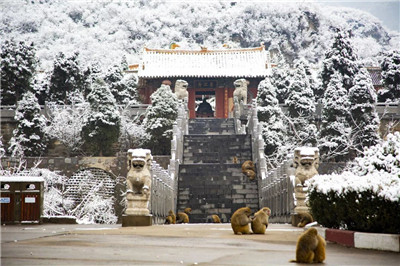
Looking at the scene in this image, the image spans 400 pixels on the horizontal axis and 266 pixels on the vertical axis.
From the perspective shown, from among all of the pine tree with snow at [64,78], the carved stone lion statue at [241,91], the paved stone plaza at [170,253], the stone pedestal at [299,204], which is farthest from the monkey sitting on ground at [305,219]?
the pine tree with snow at [64,78]

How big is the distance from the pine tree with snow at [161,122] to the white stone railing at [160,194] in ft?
40.4

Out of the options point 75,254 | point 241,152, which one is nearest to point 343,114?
point 241,152

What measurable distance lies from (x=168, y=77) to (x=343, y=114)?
14.4 metres

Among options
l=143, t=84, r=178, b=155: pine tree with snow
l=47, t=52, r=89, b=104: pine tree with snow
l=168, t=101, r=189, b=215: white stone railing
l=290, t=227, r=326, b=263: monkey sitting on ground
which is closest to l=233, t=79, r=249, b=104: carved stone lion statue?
l=143, t=84, r=178, b=155: pine tree with snow

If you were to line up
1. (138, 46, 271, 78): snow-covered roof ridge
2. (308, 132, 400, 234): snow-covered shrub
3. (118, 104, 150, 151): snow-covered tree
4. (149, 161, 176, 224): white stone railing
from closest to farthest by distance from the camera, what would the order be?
(308, 132, 400, 234): snow-covered shrub
(149, 161, 176, 224): white stone railing
(118, 104, 150, 151): snow-covered tree
(138, 46, 271, 78): snow-covered roof ridge

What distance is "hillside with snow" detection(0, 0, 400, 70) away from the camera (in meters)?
74.5

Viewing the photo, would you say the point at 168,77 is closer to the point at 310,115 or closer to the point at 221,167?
the point at 310,115

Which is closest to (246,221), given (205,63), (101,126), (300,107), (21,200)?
(21,200)

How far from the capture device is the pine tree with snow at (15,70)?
3759 centimetres

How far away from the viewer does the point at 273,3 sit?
8262cm

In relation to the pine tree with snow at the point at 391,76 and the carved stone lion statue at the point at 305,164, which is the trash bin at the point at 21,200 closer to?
the carved stone lion statue at the point at 305,164

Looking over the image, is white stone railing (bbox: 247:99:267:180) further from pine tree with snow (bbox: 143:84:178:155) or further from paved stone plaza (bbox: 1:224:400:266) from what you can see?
paved stone plaza (bbox: 1:224:400:266)

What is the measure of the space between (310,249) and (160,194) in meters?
11.9

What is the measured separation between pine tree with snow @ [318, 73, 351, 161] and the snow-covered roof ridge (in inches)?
402
